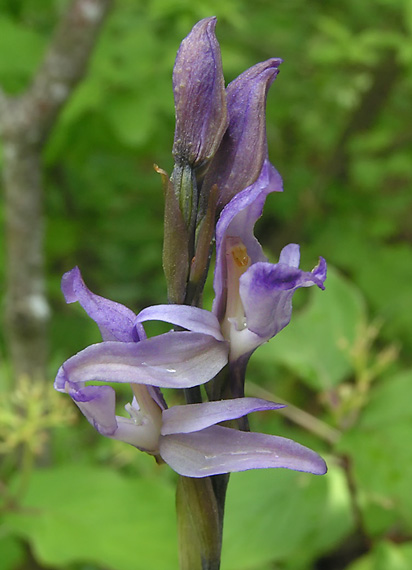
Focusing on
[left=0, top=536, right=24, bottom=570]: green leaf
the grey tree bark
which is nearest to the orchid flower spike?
the grey tree bark

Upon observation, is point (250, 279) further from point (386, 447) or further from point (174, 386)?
point (386, 447)

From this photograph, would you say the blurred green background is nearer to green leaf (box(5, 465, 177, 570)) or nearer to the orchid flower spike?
green leaf (box(5, 465, 177, 570))

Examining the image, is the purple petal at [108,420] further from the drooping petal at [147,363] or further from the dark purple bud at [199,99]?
the dark purple bud at [199,99]

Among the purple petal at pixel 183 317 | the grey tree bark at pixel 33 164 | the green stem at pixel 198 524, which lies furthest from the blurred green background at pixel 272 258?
the purple petal at pixel 183 317

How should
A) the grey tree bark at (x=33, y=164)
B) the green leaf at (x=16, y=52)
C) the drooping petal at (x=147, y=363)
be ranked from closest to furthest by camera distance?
1. the drooping petal at (x=147, y=363)
2. the grey tree bark at (x=33, y=164)
3. the green leaf at (x=16, y=52)

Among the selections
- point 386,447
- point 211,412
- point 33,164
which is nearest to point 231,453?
point 211,412

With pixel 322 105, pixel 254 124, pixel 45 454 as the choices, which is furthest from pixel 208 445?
pixel 322 105
